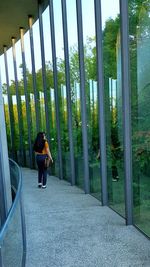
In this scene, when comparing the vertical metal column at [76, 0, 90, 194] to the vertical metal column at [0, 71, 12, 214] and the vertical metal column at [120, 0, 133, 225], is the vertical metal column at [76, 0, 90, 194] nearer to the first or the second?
the vertical metal column at [0, 71, 12, 214]

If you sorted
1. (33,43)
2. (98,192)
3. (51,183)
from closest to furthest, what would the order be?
(98,192)
(51,183)
(33,43)

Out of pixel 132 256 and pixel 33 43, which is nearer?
pixel 132 256

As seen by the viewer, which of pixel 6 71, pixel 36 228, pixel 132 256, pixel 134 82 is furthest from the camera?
pixel 6 71

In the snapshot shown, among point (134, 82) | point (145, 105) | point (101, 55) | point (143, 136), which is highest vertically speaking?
point (101, 55)

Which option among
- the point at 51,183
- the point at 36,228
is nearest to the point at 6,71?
the point at 51,183

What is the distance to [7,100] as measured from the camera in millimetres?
14492

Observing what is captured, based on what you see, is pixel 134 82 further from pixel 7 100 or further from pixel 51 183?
pixel 7 100

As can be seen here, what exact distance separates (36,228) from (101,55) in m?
3.30

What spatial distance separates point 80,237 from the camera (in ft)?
14.6

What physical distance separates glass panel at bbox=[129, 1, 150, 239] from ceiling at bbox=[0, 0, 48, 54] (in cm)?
607

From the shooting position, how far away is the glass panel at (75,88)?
7.50m

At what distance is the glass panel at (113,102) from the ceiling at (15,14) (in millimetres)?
4886

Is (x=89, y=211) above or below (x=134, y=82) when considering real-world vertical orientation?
below

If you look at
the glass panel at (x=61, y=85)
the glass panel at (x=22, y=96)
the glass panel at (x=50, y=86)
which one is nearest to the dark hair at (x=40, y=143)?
the glass panel at (x=61, y=85)
